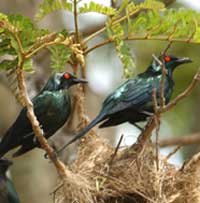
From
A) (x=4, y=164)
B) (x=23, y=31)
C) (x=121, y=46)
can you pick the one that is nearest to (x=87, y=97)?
(x=4, y=164)

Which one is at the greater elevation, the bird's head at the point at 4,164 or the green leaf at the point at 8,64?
the green leaf at the point at 8,64

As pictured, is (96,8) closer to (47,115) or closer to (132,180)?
(47,115)

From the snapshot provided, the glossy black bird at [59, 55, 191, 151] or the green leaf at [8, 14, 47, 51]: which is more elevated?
the green leaf at [8, 14, 47, 51]

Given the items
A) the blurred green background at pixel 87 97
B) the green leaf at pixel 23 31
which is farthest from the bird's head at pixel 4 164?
the green leaf at pixel 23 31

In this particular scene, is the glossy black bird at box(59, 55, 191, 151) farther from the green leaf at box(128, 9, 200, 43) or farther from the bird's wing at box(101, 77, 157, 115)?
the green leaf at box(128, 9, 200, 43)

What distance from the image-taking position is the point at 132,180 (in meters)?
3.94

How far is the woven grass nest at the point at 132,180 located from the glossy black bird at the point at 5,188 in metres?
0.78

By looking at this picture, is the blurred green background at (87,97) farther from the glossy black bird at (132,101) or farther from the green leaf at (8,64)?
the green leaf at (8,64)

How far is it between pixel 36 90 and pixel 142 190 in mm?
1833

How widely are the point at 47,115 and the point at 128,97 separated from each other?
0.43 meters

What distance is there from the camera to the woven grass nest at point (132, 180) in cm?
386

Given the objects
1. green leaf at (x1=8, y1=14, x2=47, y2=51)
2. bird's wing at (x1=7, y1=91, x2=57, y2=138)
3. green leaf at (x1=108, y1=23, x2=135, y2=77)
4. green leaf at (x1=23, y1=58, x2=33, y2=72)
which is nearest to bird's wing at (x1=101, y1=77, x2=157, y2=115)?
bird's wing at (x1=7, y1=91, x2=57, y2=138)

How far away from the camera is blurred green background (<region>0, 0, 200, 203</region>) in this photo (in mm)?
5711

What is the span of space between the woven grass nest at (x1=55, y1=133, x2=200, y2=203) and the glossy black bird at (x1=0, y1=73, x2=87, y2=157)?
0.25 metres
